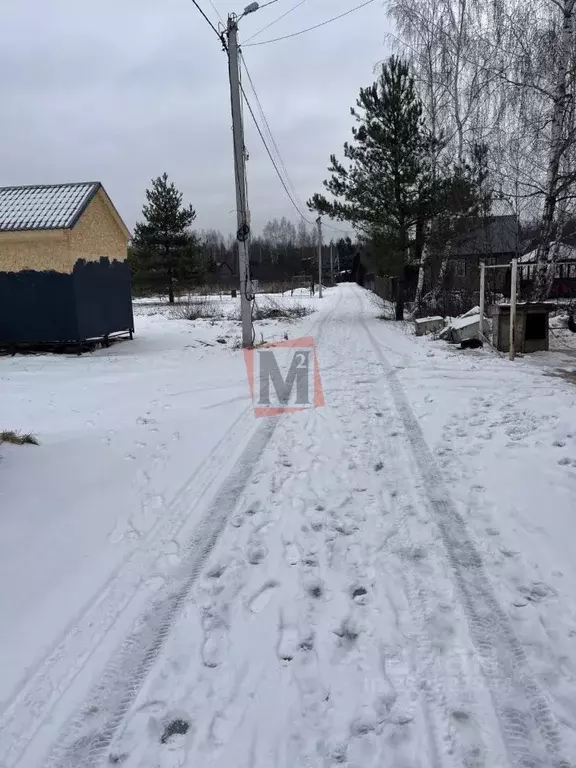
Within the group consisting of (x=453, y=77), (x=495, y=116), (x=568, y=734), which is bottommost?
(x=568, y=734)

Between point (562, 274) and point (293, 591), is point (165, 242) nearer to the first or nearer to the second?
point (562, 274)

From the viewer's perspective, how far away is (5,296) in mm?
12750

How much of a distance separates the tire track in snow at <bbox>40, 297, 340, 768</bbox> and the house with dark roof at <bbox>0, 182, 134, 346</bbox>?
1052 cm

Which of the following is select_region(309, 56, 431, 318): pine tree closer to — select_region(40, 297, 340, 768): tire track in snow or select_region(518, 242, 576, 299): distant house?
select_region(518, 242, 576, 299): distant house

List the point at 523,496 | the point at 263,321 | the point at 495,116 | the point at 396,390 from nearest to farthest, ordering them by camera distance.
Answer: the point at 523,496 → the point at 396,390 → the point at 495,116 → the point at 263,321

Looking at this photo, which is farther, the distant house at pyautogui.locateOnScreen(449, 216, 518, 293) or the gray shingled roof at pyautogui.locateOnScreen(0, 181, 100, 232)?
the distant house at pyautogui.locateOnScreen(449, 216, 518, 293)

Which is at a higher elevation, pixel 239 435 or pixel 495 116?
pixel 495 116

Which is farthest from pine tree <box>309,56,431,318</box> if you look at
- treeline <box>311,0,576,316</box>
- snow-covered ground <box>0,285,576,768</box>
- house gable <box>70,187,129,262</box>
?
snow-covered ground <box>0,285,576,768</box>

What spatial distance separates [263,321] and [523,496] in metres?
16.7

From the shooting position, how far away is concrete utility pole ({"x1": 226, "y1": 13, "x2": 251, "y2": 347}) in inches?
459

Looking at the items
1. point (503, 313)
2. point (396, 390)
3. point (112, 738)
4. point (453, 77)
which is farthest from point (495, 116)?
point (112, 738)

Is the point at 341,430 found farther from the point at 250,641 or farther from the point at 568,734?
the point at 568,734

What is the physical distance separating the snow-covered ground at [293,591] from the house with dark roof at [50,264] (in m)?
6.97

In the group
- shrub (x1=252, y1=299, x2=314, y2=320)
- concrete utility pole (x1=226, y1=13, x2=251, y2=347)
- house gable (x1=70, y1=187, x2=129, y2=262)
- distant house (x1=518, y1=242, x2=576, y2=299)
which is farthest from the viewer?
shrub (x1=252, y1=299, x2=314, y2=320)
